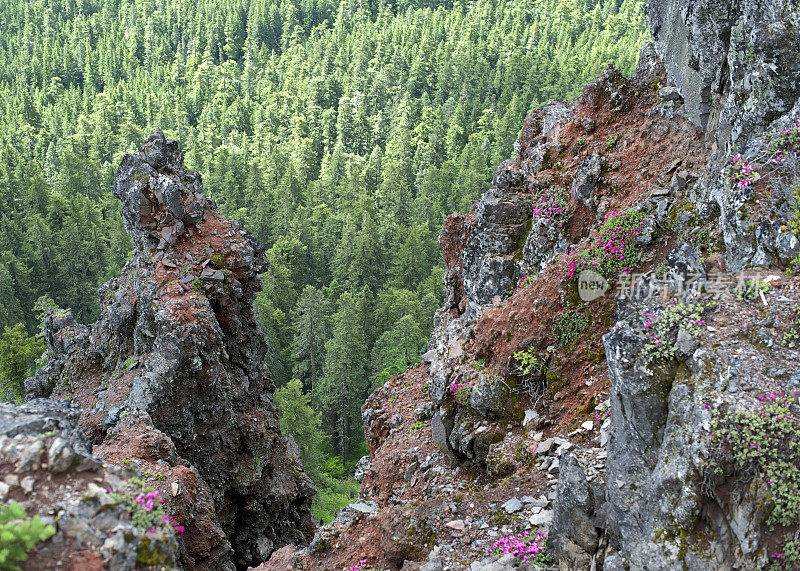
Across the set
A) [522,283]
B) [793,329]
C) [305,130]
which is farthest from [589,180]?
[305,130]

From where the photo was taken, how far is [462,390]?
51.9ft

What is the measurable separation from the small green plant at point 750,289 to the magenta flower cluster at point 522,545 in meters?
5.36

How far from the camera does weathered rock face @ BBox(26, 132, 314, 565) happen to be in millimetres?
19406

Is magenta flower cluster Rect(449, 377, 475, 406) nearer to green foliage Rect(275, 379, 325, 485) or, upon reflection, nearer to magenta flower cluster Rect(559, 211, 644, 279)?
magenta flower cluster Rect(559, 211, 644, 279)

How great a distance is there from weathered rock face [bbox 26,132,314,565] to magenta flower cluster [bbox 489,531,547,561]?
37.4ft

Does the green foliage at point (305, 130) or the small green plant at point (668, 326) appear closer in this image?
→ the small green plant at point (668, 326)

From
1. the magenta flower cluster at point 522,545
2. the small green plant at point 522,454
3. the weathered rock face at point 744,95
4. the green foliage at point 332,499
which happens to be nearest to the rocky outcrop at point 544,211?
the small green plant at point 522,454

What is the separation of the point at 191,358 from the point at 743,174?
1569 cm

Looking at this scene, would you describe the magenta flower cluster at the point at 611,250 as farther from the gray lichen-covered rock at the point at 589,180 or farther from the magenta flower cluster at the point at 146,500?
the magenta flower cluster at the point at 146,500

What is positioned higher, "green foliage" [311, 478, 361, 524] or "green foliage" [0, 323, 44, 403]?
"green foliage" [0, 323, 44, 403]

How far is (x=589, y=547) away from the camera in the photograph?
33.1ft

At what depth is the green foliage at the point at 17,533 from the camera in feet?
20.5

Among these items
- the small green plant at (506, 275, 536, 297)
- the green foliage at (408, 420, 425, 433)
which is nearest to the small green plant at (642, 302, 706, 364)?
the small green plant at (506, 275, 536, 297)

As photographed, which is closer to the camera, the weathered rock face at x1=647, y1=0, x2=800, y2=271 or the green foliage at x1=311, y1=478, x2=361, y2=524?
the weathered rock face at x1=647, y1=0, x2=800, y2=271
